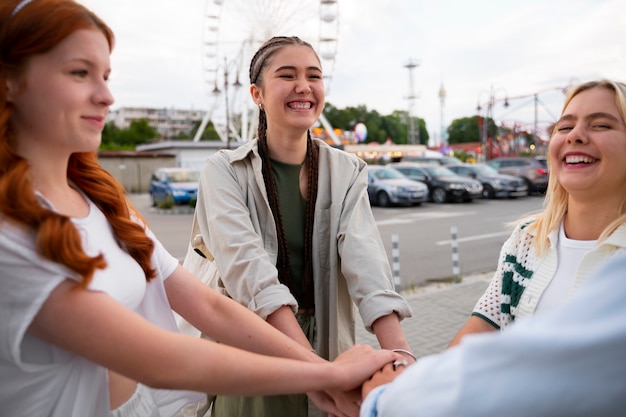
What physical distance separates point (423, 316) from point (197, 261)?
4493 millimetres

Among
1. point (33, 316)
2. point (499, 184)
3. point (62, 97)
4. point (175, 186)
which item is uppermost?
point (62, 97)

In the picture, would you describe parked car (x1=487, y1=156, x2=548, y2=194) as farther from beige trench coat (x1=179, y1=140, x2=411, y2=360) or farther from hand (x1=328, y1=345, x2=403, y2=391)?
hand (x1=328, y1=345, x2=403, y2=391)

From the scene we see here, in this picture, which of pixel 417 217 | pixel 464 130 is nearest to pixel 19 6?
pixel 417 217

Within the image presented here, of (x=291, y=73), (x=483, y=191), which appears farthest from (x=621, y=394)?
(x=483, y=191)

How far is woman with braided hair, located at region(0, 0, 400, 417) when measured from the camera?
1052mm

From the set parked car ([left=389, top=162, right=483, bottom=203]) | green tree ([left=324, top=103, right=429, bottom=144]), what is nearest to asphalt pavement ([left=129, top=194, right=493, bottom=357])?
parked car ([left=389, top=162, right=483, bottom=203])

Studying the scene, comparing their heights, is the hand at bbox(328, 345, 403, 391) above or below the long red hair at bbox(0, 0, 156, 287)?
below

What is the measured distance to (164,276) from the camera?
60.9 inches

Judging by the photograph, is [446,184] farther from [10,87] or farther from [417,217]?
[10,87]

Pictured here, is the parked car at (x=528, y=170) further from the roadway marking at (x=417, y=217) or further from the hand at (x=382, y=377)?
the hand at (x=382, y=377)

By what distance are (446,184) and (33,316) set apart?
2020 cm

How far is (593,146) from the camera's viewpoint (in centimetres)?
175

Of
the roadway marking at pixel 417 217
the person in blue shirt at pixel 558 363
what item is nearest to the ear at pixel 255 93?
the person in blue shirt at pixel 558 363

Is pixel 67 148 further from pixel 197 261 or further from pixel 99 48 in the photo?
pixel 197 261
